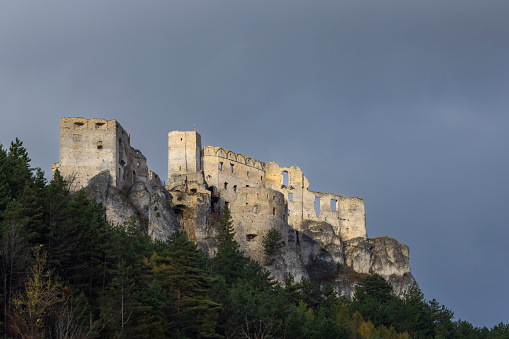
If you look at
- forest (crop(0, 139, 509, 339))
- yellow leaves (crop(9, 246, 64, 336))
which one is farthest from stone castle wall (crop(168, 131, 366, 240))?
yellow leaves (crop(9, 246, 64, 336))

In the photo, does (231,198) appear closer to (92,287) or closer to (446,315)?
(446,315)

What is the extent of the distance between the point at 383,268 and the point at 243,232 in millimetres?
18073

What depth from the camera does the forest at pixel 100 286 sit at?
3588 centimetres

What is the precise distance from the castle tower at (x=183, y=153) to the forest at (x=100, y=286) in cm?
2220

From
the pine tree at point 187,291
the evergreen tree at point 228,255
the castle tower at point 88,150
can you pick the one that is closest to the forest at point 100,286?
the pine tree at point 187,291

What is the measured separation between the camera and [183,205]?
73312 mm

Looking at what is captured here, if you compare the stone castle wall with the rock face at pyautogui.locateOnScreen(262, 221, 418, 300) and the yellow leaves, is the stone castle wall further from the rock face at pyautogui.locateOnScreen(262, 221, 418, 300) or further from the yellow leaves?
the yellow leaves

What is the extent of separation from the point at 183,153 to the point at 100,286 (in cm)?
4216

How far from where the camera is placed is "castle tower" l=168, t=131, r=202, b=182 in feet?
270

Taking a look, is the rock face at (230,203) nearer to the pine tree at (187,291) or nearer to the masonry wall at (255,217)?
the masonry wall at (255,217)

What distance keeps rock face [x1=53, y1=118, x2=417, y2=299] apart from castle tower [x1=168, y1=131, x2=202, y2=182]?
0.34 feet

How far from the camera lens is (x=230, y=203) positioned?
79125 mm

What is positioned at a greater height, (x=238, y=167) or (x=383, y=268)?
(x=238, y=167)

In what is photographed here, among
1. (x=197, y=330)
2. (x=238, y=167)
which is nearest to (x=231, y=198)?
(x=238, y=167)
